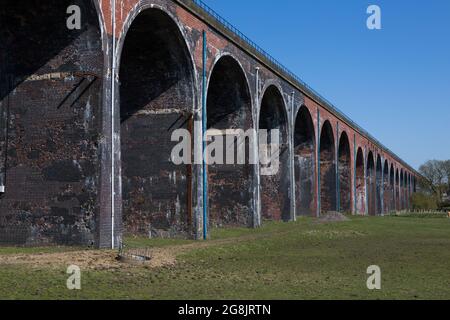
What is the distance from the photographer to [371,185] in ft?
182

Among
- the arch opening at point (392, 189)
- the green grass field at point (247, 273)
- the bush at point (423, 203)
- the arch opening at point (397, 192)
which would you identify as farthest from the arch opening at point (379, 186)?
the green grass field at point (247, 273)

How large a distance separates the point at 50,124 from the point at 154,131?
498 cm

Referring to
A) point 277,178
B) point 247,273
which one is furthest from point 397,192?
point 247,273

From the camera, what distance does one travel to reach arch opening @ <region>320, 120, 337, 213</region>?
37969mm

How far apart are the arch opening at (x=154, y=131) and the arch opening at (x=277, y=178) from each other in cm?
1083

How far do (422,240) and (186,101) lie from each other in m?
8.76

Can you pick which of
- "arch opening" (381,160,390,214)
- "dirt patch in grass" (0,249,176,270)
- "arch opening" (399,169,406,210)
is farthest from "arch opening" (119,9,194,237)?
"arch opening" (399,169,406,210)

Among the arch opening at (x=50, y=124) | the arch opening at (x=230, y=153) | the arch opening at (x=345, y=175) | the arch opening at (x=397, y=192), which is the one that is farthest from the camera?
the arch opening at (x=397, y=192)

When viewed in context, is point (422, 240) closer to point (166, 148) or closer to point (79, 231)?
point (166, 148)

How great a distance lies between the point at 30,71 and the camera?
530 inches

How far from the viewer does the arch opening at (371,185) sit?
53688 millimetres

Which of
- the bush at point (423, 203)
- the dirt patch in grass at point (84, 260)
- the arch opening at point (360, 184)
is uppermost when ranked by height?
the arch opening at point (360, 184)

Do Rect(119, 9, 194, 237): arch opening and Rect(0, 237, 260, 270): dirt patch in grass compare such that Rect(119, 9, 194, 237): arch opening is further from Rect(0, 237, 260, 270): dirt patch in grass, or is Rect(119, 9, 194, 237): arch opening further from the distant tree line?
the distant tree line

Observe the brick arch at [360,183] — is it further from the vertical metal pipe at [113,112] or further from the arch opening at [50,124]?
the arch opening at [50,124]
